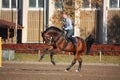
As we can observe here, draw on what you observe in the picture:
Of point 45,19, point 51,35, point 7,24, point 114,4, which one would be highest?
point 114,4

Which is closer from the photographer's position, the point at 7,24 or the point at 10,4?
the point at 7,24

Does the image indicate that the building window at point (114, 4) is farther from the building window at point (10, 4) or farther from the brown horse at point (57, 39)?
the brown horse at point (57, 39)

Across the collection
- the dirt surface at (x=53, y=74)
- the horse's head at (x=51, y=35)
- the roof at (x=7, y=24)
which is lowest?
the dirt surface at (x=53, y=74)

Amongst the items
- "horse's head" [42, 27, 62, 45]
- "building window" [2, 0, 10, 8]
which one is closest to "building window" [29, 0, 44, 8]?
"building window" [2, 0, 10, 8]

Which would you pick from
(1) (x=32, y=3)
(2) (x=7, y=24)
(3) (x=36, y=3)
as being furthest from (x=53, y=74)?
(1) (x=32, y=3)

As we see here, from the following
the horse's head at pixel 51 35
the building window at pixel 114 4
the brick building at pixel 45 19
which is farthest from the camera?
the building window at pixel 114 4

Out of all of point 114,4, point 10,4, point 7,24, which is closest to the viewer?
point 7,24

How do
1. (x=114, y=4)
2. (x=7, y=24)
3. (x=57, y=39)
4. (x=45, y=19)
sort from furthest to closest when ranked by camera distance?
(x=45, y=19), (x=114, y=4), (x=7, y=24), (x=57, y=39)

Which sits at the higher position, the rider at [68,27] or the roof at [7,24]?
the rider at [68,27]

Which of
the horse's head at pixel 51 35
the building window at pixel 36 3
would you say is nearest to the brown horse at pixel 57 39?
the horse's head at pixel 51 35

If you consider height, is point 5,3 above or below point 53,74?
above

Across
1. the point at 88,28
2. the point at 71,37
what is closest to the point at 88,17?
the point at 88,28

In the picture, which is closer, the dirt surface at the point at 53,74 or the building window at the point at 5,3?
the dirt surface at the point at 53,74

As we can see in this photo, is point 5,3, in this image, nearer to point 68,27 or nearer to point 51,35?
point 68,27
